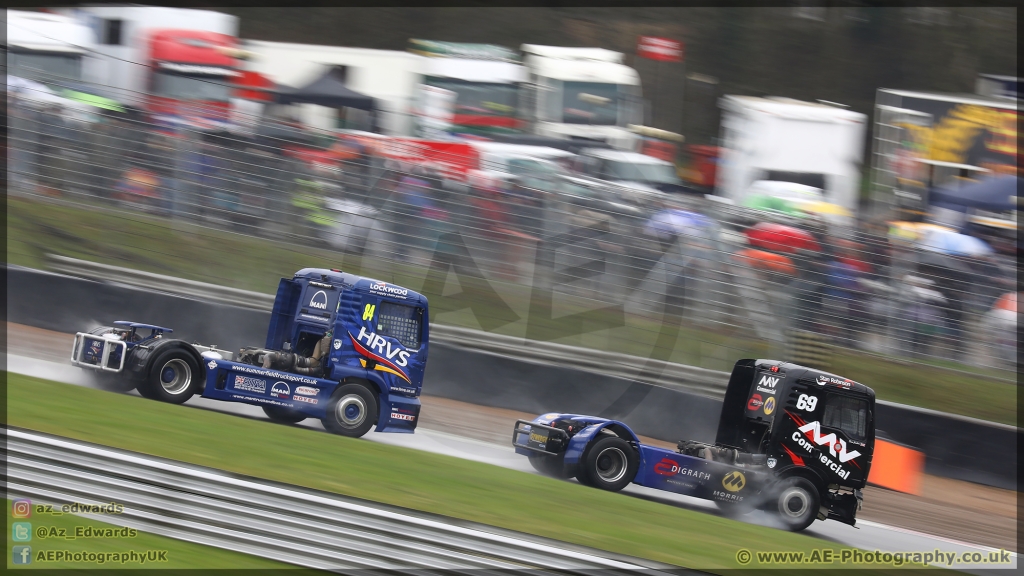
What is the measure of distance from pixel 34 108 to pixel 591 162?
9.40 metres

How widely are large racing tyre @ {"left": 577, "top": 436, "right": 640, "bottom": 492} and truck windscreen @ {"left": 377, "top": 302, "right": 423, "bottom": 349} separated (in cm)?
222

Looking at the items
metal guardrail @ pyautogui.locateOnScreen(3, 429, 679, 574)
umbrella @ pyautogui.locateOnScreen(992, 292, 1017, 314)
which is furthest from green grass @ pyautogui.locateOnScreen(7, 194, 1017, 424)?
metal guardrail @ pyautogui.locateOnScreen(3, 429, 679, 574)

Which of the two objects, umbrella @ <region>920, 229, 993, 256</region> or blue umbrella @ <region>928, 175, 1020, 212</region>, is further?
blue umbrella @ <region>928, 175, 1020, 212</region>

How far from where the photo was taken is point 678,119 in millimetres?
24219

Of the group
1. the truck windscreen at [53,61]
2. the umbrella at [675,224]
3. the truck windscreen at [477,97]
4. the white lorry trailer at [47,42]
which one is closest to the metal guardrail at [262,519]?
the umbrella at [675,224]

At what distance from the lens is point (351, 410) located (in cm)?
948

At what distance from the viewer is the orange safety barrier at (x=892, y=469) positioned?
9.81 metres

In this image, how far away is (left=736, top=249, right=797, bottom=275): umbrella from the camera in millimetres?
12320

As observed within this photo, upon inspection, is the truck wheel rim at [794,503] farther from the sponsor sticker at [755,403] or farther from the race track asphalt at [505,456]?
the sponsor sticker at [755,403]

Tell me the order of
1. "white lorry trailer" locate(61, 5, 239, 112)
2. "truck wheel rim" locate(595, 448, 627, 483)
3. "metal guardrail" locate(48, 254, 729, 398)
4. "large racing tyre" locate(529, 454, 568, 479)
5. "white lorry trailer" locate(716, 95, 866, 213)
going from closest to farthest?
"truck wheel rim" locate(595, 448, 627, 483)
"large racing tyre" locate(529, 454, 568, 479)
"metal guardrail" locate(48, 254, 729, 398)
"white lorry trailer" locate(61, 5, 239, 112)
"white lorry trailer" locate(716, 95, 866, 213)

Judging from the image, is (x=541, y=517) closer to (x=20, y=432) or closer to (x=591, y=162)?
(x=20, y=432)

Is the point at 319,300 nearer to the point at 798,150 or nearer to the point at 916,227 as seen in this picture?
the point at 916,227

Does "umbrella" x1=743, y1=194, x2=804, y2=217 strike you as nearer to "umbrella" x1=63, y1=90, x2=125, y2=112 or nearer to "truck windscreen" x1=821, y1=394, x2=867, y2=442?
"truck windscreen" x1=821, y1=394, x2=867, y2=442
